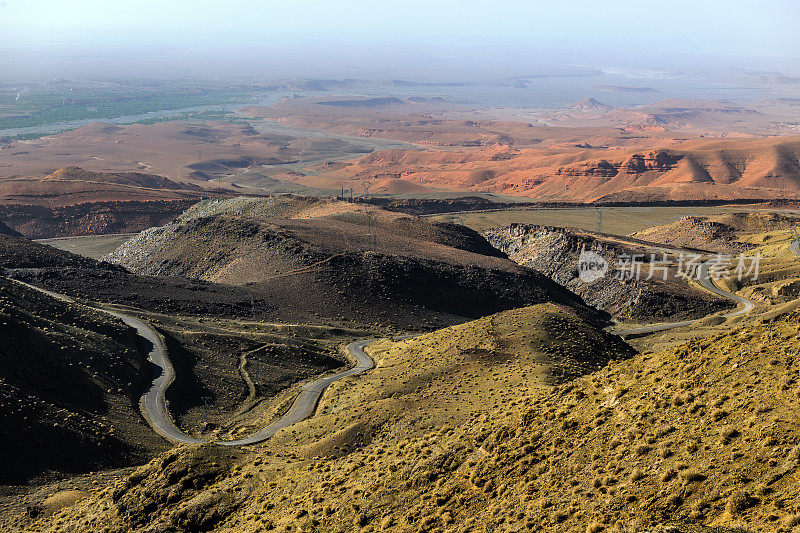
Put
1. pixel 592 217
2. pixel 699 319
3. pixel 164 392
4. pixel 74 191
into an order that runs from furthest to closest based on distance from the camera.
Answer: pixel 74 191 < pixel 592 217 < pixel 699 319 < pixel 164 392

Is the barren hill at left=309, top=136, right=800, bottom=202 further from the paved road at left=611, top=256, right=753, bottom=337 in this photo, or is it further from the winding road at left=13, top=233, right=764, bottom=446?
the winding road at left=13, top=233, right=764, bottom=446

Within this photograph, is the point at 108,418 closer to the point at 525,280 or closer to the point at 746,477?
the point at 746,477

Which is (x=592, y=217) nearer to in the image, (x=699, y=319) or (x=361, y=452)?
(x=699, y=319)

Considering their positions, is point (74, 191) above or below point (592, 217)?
above

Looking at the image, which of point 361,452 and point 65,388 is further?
point 65,388

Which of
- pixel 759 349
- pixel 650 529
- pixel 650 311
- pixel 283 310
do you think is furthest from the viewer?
pixel 650 311

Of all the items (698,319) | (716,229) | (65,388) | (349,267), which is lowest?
(698,319)

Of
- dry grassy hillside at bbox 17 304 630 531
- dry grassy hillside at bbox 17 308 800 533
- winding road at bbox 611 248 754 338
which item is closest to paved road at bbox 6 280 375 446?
dry grassy hillside at bbox 17 304 630 531

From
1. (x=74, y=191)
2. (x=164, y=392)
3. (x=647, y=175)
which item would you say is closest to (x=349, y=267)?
(x=164, y=392)

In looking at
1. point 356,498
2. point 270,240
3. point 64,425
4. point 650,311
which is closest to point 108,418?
point 64,425
